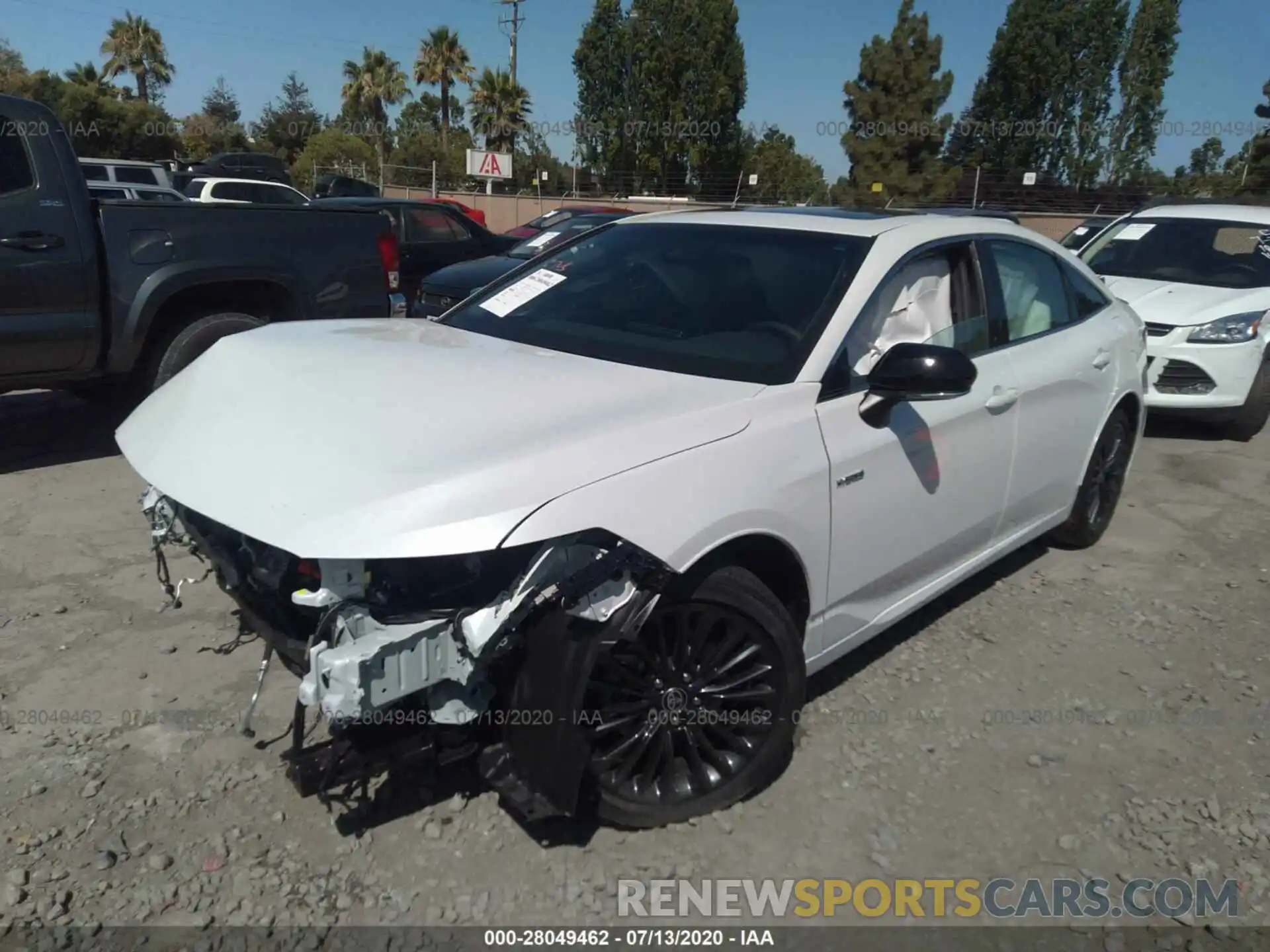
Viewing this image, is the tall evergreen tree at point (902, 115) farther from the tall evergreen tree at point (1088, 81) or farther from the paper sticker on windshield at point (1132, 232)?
the paper sticker on windshield at point (1132, 232)

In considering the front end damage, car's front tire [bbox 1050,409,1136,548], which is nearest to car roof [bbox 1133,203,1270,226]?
car's front tire [bbox 1050,409,1136,548]

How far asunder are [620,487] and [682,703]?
0.67 metres

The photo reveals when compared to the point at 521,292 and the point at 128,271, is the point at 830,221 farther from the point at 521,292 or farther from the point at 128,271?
the point at 128,271

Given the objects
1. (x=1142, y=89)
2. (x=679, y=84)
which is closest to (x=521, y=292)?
(x=679, y=84)

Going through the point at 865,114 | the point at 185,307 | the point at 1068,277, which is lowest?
the point at 185,307

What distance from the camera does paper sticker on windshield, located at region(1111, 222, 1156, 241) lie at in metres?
8.57

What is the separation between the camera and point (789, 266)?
11.3 ft

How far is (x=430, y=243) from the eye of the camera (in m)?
12.6

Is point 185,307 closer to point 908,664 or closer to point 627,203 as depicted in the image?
point 908,664

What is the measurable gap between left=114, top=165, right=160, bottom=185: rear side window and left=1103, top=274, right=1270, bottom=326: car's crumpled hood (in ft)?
50.8

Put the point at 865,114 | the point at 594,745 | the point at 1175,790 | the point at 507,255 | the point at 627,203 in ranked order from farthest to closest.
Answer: the point at 865,114, the point at 627,203, the point at 507,255, the point at 1175,790, the point at 594,745

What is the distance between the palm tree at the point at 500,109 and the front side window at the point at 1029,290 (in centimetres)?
4446

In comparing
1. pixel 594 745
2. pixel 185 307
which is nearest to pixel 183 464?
pixel 594 745

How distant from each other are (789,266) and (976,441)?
3.11 feet
